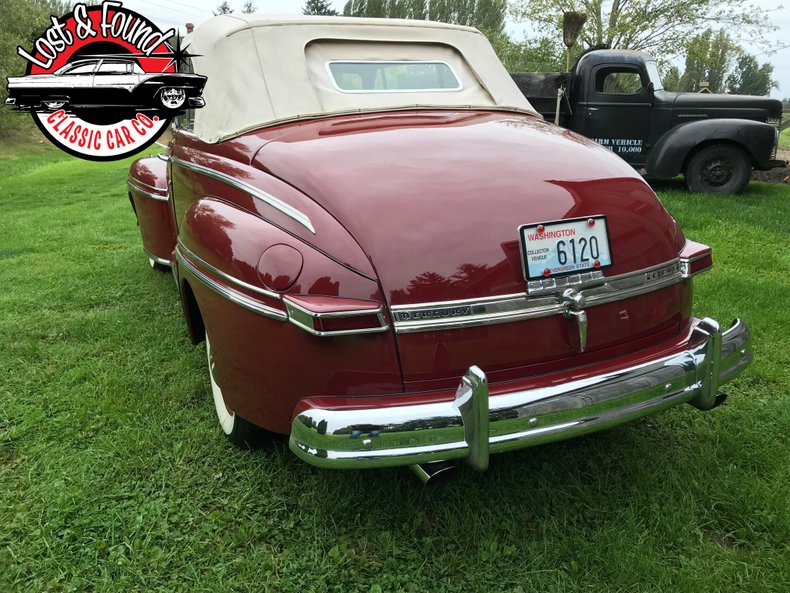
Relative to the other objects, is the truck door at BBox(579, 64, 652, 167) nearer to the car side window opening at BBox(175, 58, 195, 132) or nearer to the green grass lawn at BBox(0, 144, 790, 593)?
the green grass lawn at BBox(0, 144, 790, 593)

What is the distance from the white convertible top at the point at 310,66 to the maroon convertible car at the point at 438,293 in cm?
27

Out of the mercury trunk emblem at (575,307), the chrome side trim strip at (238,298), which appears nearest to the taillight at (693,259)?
the mercury trunk emblem at (575,307)

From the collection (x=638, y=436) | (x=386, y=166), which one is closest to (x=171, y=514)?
(x=386, y=166)

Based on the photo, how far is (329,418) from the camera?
177 centimetres

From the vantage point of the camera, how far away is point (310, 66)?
298 centimetres

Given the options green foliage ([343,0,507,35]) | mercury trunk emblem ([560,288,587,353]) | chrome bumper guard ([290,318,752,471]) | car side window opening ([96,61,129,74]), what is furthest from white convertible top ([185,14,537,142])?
green foliage ([343,0,507,35])

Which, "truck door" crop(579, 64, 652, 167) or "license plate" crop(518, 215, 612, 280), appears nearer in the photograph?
"license plate" crop(518, 215, 612, 280)

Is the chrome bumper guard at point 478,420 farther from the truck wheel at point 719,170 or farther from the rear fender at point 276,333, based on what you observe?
the truck wheel at point 719,170

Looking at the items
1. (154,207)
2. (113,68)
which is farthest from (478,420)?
(113,68)

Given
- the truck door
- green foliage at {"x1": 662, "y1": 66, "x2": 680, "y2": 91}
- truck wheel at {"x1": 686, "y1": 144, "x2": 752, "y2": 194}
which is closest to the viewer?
truck wheel at {"x1": 686, "y1": 144, "x2": 752, "y2": 194}

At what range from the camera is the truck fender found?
814 centimetres

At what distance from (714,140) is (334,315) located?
8150 mm

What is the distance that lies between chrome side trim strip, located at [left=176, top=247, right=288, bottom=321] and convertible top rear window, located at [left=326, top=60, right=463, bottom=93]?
124cm

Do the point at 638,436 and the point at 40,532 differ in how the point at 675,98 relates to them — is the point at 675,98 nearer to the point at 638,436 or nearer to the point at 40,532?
the point at 638,436
